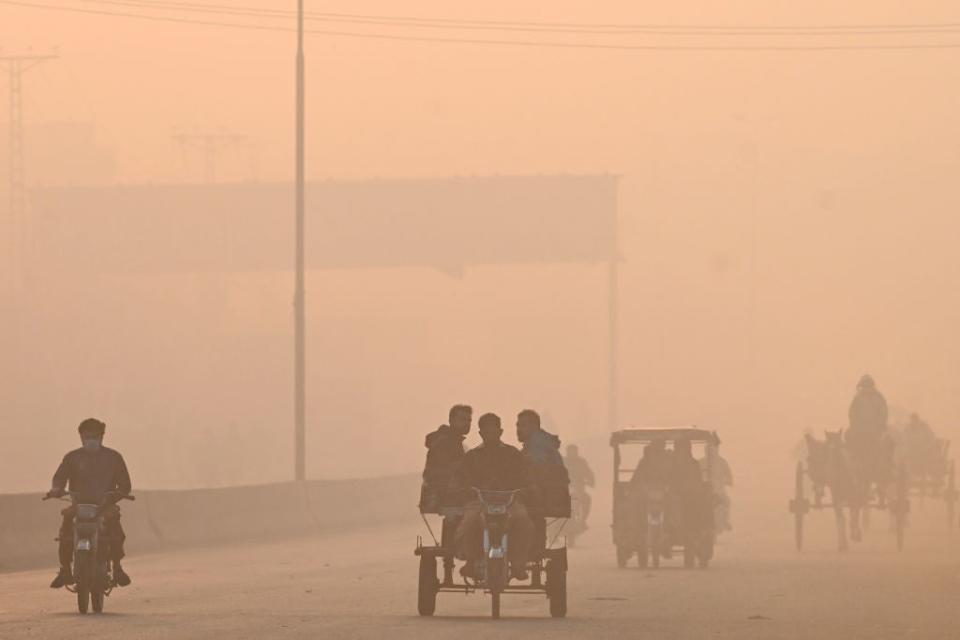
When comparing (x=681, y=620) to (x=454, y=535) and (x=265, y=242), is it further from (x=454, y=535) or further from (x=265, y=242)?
(x=265, y=242)

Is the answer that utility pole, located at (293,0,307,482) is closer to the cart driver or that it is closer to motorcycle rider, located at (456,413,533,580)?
the cart driver

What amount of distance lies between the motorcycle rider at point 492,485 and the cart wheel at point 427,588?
23.3 inches

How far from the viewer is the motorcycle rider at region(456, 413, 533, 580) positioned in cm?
2086

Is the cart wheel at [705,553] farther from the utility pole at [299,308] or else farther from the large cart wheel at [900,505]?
the utility pole at [299,308]

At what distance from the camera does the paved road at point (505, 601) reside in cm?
1962

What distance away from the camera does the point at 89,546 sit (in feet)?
69.8

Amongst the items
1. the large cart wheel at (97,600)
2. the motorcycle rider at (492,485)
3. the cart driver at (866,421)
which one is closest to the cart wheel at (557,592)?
the motorcycle rider at (492,485)

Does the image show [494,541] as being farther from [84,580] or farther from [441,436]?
[84,580]

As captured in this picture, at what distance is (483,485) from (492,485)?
0.25ft

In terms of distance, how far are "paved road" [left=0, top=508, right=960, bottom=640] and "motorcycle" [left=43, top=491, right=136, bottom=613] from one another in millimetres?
296

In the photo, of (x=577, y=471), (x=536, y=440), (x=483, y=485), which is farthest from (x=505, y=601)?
(x=577, y=471)

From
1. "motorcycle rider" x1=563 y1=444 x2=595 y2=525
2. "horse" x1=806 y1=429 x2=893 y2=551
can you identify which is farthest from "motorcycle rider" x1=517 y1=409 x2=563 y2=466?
"horse" x1=806 y1=429 x2=893 y2=551

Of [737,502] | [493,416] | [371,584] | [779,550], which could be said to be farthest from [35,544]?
[737,502]

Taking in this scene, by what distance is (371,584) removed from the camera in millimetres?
26984
